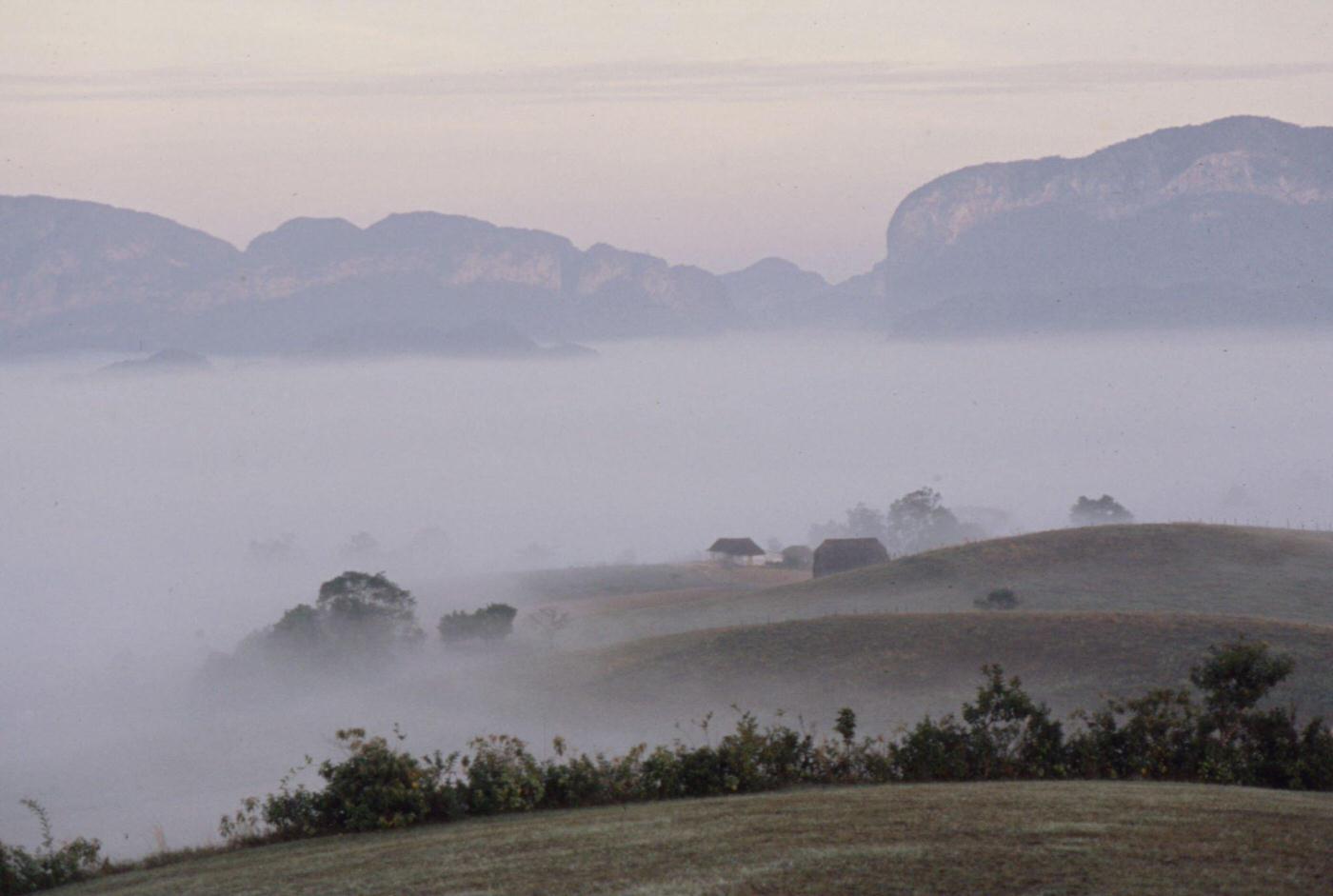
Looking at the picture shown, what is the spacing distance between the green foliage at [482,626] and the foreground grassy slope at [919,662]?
90.8 ft

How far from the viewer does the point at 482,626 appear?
110812 millimetres

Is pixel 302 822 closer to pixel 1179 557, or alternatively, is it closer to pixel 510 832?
pixel 510 832

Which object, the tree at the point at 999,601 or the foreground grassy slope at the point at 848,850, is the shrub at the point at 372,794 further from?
the tree at the point at 999,601

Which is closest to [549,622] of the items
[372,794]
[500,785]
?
[500,785]

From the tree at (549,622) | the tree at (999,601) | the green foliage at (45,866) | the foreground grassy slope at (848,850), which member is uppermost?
the tree at (549,622)


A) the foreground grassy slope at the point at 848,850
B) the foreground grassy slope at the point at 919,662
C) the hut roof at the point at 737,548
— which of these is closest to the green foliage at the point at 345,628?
the foreground grassy slope at the point at 919,662

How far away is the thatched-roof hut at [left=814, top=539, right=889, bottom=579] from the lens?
424ft

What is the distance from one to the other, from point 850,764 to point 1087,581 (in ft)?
230

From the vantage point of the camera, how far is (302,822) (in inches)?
947

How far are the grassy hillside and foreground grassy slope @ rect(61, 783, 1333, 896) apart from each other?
2435 inches

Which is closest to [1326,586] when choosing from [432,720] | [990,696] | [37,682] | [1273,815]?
[432,720]

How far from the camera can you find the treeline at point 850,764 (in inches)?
950

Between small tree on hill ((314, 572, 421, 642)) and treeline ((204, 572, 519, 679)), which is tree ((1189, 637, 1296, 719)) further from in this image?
small tree on hill ((314, 572, 421, 642))

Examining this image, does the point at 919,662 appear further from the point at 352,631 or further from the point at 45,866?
the point at 352,631
